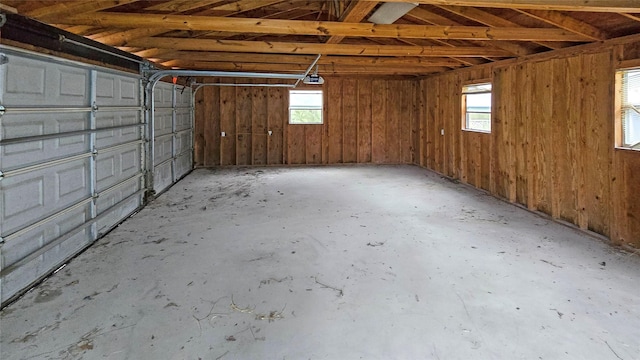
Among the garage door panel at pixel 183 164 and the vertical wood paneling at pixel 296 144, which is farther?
the vertical wood paneling at pixel 296 144

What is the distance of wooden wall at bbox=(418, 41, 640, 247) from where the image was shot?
12.7 feet

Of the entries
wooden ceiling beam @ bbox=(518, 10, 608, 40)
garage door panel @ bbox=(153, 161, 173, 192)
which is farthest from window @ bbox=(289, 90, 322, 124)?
wooden ceiling beam @ bbox=(518, 10, 608, 40)

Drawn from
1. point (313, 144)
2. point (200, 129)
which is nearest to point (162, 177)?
point (200, 129)

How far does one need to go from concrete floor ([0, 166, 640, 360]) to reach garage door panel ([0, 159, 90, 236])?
0.53 m

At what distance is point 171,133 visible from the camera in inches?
279

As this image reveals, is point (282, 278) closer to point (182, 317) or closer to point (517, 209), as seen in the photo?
point (182, 317)

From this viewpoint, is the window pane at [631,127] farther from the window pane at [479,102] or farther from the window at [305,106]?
the window at [305,106]

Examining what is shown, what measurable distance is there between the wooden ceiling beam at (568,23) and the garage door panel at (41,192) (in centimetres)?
464

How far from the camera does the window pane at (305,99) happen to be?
31.8ft

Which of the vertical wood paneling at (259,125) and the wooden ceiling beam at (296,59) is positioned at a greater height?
the wooden ceiling beam at (296,59)

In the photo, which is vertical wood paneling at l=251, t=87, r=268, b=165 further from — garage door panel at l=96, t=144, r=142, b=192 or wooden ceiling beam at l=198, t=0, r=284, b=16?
wooden ceiling beam at l=198, t=0, r=284, b=16

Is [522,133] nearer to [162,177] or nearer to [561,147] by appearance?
[561,147]

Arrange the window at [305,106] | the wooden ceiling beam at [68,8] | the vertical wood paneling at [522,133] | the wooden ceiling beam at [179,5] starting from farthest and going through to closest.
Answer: the window at [305,106], the vertical wood paneling at [522,133], the wooden ceiling beam at [179,5], the wooden ceiling beam at [68,8]

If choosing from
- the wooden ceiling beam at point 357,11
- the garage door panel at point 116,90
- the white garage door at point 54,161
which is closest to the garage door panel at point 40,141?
the white garage door at point 54,161
